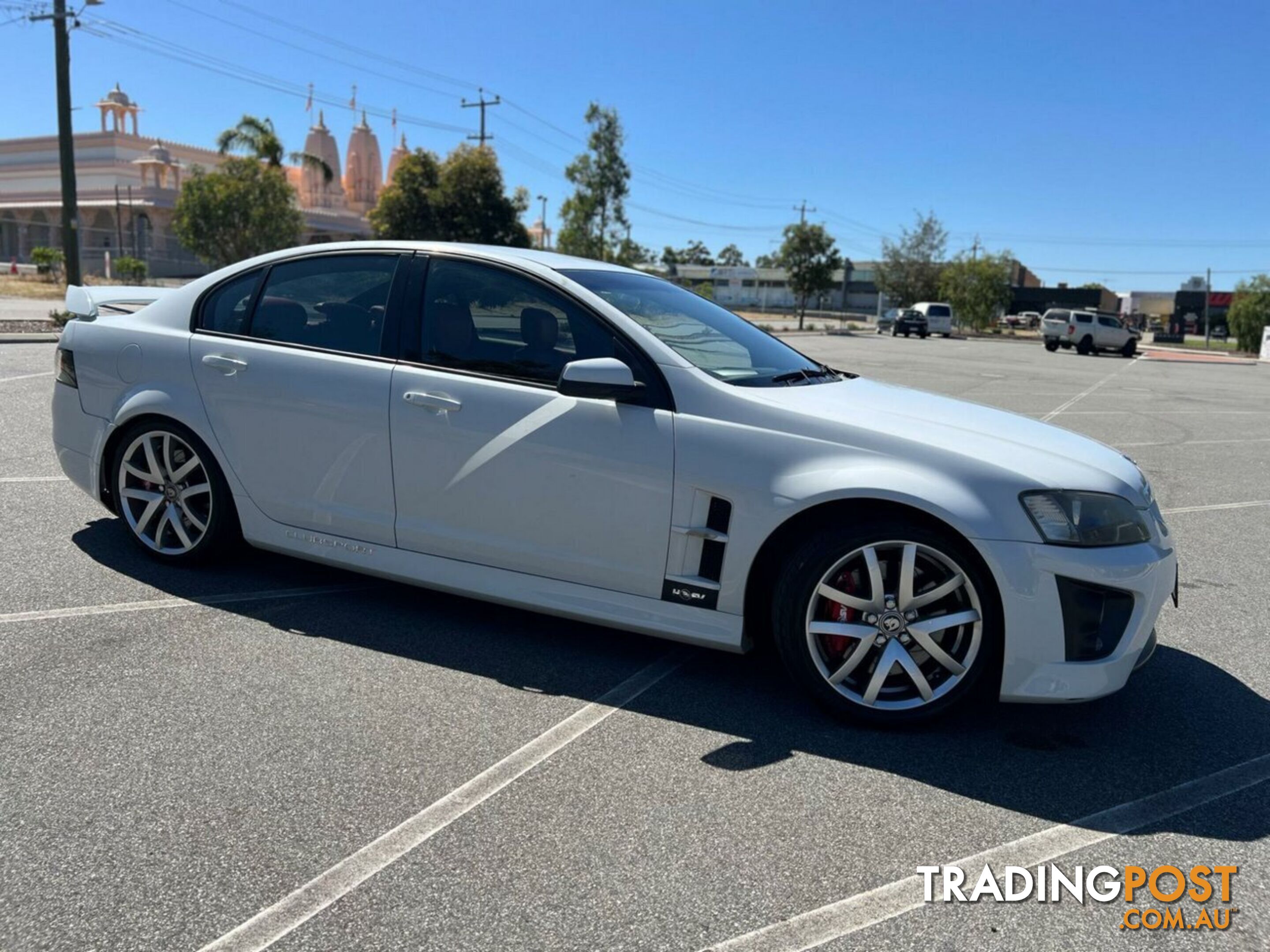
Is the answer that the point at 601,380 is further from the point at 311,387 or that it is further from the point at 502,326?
the point at 311,387

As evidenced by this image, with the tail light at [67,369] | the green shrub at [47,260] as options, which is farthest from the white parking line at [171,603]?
the green shrub at [47,260]

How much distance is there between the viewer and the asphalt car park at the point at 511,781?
8.20 ft

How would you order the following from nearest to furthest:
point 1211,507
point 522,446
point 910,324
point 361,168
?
point 522,446 → point 1211,507 → point 910,324 → point 361,168

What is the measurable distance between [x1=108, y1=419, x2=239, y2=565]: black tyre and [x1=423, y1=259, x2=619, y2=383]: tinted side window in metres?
1.32

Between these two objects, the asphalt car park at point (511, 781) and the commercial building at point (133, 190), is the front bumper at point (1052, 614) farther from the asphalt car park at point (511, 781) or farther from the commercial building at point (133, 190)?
the commercial building at point (133, 190)

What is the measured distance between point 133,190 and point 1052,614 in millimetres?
71806

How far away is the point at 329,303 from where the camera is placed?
181 inches

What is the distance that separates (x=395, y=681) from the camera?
3.84 m

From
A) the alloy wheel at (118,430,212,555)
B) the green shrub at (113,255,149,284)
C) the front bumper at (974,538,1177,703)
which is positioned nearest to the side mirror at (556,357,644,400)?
the front bumper at (974,538,1177,703)

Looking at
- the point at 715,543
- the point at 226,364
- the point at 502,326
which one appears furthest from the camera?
the point at 226,364

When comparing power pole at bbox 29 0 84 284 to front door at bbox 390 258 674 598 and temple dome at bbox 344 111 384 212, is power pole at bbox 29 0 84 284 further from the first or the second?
temple dome at bbox 344 111 384 212

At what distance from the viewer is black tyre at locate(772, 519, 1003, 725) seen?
136 inches

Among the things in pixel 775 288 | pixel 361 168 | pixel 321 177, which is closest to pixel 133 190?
pixel 321 177

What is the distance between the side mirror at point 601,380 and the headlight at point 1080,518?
1413 mm
